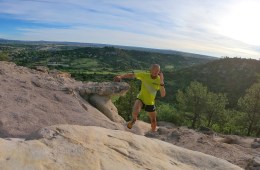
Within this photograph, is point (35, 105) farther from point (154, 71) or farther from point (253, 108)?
point (253, 108)

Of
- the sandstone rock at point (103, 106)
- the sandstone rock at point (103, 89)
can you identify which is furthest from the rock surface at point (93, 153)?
the sandstone rock at point (103, 106)

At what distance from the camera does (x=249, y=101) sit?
48.9m

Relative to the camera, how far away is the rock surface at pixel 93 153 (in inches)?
245

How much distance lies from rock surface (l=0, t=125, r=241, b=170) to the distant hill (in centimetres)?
9383

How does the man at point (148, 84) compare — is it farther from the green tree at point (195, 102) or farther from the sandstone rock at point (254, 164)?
the green tree at point (195, 102)

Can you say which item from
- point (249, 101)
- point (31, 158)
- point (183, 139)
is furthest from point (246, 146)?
point (249, 101)

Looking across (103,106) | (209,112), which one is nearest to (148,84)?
(103,106)

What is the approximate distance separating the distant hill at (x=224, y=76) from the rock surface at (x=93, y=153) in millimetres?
93825

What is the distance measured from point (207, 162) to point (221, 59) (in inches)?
5532

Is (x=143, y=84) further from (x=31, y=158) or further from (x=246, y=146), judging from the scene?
(x=31, y=158)

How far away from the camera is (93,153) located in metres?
6.96

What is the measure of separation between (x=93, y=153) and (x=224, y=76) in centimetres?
12248

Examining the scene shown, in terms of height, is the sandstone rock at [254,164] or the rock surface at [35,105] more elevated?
the rock surface at [35,105]

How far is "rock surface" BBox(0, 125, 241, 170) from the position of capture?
622cm
